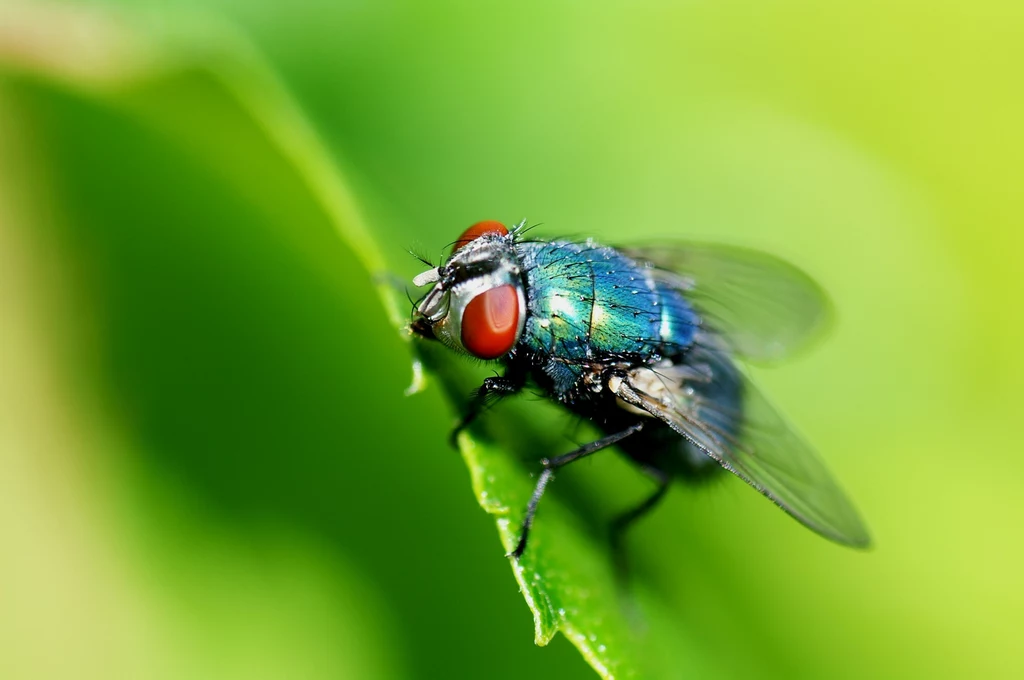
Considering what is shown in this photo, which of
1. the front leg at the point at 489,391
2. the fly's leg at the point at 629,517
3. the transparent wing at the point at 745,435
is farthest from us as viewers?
the fly's leg at the point at 629,517

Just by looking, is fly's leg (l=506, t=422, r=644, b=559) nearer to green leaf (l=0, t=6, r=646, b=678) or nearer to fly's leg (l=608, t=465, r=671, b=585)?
green leaf (l=0, t=6, r=646, b=678)

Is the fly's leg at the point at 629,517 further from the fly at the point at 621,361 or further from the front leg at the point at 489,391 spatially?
the front leg at the point at 489,391

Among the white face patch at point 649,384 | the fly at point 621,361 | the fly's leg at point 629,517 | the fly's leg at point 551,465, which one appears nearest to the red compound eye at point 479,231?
the fly at point 621,361

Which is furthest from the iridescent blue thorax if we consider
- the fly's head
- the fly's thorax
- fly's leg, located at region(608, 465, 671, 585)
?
fly's leg, located at region(608, 465, 671, 585)

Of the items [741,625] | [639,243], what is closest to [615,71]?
[639,243]

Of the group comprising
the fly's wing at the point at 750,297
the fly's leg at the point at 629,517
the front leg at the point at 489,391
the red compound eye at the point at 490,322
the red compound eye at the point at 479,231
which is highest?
the red compound eye at the point at 479,231

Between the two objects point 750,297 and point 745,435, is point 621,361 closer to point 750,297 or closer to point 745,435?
point 745,435

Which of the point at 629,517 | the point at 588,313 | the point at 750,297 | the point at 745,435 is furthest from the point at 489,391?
the point at 750,297
